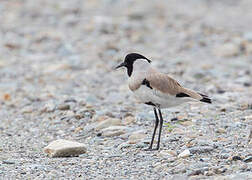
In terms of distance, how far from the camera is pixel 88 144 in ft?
27.1

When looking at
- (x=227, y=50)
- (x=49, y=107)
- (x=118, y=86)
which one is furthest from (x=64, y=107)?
(x=227, y=50)

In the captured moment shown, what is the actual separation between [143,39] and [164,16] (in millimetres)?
2542

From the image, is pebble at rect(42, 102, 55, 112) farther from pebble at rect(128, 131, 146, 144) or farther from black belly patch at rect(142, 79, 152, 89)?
black belly patch at rect(142, 79, 152, 89)

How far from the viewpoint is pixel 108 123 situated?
902 cm

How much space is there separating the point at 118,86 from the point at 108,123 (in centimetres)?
337

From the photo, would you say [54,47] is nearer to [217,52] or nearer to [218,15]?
[217,52]

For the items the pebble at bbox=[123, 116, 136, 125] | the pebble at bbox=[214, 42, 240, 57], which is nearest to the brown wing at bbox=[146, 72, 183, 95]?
the pebble at bbox=[123, 116, 136, 125]

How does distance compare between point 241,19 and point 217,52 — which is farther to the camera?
point 241,19

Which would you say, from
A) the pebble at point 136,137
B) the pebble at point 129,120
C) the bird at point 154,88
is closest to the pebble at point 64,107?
the pebble at point 129,120

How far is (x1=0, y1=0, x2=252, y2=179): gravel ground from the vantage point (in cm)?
693

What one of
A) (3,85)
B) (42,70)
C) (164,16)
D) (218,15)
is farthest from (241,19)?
(3,85)

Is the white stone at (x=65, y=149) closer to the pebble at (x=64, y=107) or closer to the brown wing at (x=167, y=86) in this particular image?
the brown wing at (x=167, y=86)

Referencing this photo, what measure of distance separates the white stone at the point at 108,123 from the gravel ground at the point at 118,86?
4 centimetres

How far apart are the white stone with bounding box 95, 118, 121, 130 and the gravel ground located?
35 mm
